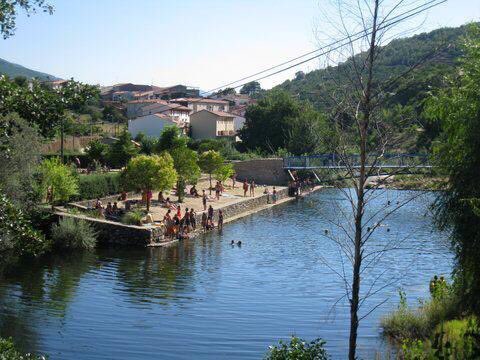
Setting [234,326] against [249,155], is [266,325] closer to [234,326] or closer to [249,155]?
[234,326]

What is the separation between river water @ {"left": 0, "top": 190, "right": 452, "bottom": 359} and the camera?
54.1 ft

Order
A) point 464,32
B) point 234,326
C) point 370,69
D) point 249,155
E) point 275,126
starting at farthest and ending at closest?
1. point 275,126
2. point 249,155
3. point 234,326
4. point 464,32
5. point 370,69

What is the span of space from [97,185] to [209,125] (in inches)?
1928

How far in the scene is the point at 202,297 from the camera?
21609 millimetres

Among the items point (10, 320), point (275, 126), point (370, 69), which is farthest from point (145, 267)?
point (275, 126)

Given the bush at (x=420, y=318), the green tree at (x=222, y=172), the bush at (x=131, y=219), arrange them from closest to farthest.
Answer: the bush at (x=420, y=318) < the bush at (x=131, y=219) < the green tree at (x=222, y=172)

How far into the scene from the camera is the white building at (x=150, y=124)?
3031 inches

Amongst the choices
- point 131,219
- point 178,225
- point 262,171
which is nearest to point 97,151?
point 262,171

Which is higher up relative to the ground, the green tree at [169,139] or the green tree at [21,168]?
the green tree at [169,139]

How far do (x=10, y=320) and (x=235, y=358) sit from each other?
6865 mm

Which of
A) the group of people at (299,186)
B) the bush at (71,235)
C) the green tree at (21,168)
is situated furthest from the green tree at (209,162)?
the green tree at (21,168)

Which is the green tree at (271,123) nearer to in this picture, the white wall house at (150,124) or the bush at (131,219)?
the white wall house at (150,124)

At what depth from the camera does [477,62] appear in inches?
547

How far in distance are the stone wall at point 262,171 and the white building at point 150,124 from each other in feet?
61.5
